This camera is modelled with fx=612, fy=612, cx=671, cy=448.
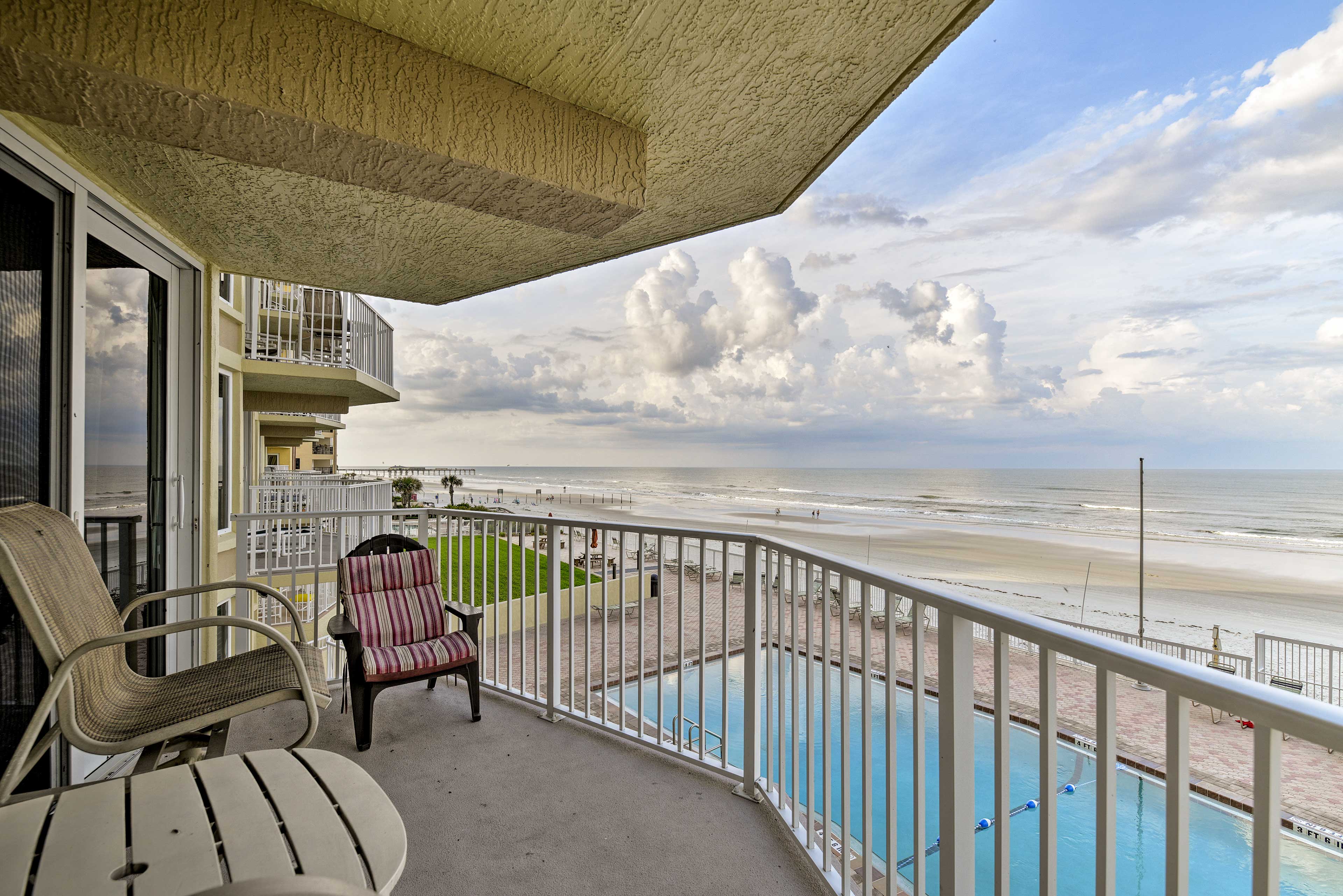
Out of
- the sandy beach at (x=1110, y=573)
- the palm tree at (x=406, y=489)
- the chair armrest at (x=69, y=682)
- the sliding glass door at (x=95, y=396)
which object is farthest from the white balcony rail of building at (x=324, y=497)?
the palm tree at (x=406, y=489)

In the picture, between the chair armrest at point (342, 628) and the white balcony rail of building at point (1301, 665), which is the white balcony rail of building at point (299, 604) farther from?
the white balcony rail of building at point (1301, 665)

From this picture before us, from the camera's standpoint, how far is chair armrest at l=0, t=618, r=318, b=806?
4.51ft

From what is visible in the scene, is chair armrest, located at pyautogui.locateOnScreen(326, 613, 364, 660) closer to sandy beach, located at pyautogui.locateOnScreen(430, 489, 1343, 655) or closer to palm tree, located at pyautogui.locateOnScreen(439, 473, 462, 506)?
sandy beach, located at pyautogui.locateOnScreen(430, 489, 1343, 655)

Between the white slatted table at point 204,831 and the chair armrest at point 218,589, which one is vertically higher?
the chair armrest at point 218,589

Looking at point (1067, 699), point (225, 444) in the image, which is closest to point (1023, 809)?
point (1067, 699)

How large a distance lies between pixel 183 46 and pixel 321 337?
23.2 feet

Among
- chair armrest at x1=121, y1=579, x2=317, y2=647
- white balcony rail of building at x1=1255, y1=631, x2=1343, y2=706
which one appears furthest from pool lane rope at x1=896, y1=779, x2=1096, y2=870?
chair armrest at x1=121, y1=579, x2=317, y2=647

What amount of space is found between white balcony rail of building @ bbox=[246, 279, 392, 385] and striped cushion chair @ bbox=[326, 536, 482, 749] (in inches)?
194

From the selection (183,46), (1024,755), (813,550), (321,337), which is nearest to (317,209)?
(183,46)

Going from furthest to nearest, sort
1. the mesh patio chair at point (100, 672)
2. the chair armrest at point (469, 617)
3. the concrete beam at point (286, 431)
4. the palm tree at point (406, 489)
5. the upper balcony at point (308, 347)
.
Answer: the palm tree at point (406, 489), the concrete beam at point (286, 431), the upper balcony at point (308, 347), the chair armrest at point (469, 617), the mesh patio chair at point (100, 672)

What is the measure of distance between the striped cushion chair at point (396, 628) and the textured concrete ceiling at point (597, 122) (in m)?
1.67

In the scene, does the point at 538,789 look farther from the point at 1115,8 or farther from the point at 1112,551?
the point at 1115,8

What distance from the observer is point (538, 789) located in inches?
96.7

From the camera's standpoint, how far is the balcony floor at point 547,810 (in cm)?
194
